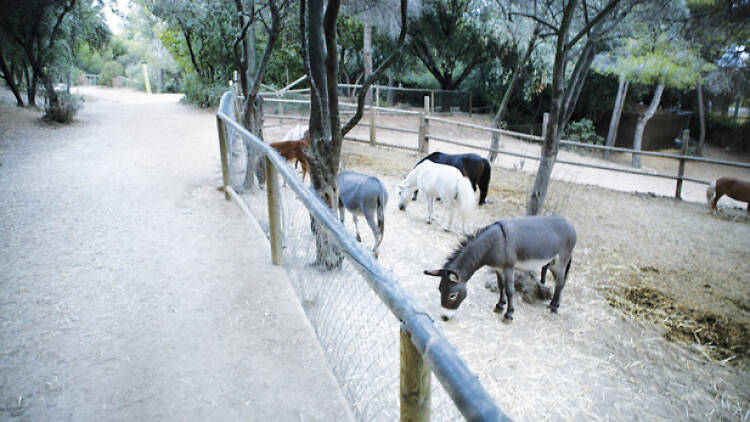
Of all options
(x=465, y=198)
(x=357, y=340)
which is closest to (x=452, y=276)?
(x=357, y=340)

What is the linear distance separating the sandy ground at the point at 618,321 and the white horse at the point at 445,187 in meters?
0.35

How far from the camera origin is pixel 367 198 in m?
4.25

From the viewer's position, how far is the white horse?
5.21 metres

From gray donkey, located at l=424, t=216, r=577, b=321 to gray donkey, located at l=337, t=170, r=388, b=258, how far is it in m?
1.11

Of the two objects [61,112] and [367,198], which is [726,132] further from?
[61,112]

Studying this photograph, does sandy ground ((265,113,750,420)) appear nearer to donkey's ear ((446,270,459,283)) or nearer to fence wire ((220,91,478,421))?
donkey's ear ((446,270,459,283))

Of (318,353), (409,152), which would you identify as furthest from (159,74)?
(318,353)

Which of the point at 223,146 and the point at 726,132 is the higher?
the point at 223,146

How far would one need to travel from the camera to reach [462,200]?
205 inches

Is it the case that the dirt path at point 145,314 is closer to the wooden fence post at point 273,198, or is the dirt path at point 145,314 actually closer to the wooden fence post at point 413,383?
the wooden fence post at point 273,198

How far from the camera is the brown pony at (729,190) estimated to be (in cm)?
660

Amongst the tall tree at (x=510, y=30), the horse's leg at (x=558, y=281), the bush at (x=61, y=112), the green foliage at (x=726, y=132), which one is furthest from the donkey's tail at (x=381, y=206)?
the green foliage at (x=726, y=132)

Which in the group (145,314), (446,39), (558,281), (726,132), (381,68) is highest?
(446,39)

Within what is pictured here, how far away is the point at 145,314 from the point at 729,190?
8482 mm
